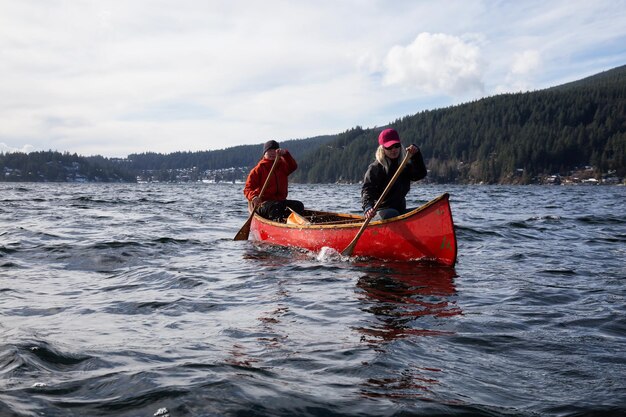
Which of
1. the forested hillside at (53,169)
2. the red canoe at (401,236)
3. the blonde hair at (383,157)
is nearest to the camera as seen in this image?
the red canoe at (401,236)

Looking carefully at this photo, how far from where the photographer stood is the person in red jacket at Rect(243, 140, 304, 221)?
1337 cm

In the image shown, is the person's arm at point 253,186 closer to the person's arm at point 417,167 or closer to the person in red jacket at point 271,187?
the person in red jacket at point 271,187

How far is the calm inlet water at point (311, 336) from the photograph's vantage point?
11.7ft

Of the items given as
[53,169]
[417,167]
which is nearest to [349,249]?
[417,167]

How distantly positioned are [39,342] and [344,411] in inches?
118

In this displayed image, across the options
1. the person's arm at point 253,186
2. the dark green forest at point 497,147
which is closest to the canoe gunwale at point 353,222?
the person's arm at point 253,186

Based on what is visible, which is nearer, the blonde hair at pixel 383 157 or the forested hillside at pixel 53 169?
the blonde hair at pixel 383 157

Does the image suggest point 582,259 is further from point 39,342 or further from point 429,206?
point 39,342

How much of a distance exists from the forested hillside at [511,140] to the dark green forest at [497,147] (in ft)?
0.76

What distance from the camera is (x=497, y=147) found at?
148625 mm

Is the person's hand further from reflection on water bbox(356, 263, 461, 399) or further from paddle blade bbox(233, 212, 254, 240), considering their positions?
paddle blade bbox(233, 212, 254, 240)

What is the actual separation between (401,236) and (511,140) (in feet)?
489

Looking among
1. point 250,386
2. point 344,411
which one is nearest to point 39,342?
point 250,386

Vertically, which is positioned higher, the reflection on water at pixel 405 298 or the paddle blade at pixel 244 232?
the paddle blade at pixel 244 232
